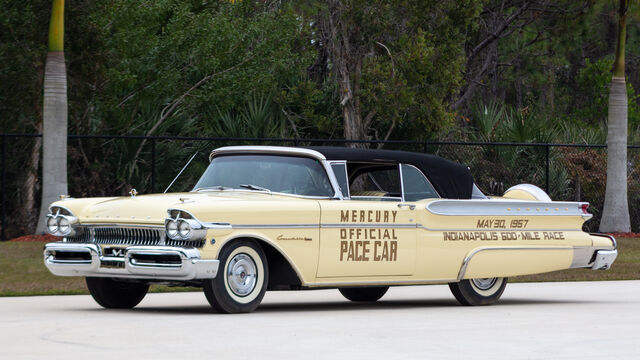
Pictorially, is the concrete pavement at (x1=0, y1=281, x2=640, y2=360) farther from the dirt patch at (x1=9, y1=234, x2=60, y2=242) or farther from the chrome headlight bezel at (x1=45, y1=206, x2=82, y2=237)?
the dirt patch at (x1=9, y1=234, x2=60, y2=242)

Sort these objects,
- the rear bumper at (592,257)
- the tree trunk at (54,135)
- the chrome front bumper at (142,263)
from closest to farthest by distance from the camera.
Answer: the chrome front bumper at (142,263) < the rear bumper at (592,257) < the tree trunk at (54,135)

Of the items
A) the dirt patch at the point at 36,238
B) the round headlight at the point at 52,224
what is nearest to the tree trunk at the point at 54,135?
the dirt patch at the point at 36,238

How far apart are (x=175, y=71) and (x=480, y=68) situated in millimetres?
15995

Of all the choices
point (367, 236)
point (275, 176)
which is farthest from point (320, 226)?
point (275, 176)

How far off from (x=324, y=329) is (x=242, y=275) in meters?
1.45

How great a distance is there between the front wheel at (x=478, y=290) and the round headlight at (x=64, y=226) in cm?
428

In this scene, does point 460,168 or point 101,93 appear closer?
point 460,168

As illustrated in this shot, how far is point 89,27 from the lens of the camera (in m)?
24.0

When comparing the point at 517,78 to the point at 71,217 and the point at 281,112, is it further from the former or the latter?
the point at 71,217

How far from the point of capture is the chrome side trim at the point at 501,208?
13.0 metres

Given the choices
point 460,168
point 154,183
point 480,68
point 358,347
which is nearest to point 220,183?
point 460,168

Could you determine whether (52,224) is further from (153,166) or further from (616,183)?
(616,183)

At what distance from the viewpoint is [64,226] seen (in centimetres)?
1191

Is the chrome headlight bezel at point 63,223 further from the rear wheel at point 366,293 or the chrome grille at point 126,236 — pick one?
the rear wheel at point 366,293
